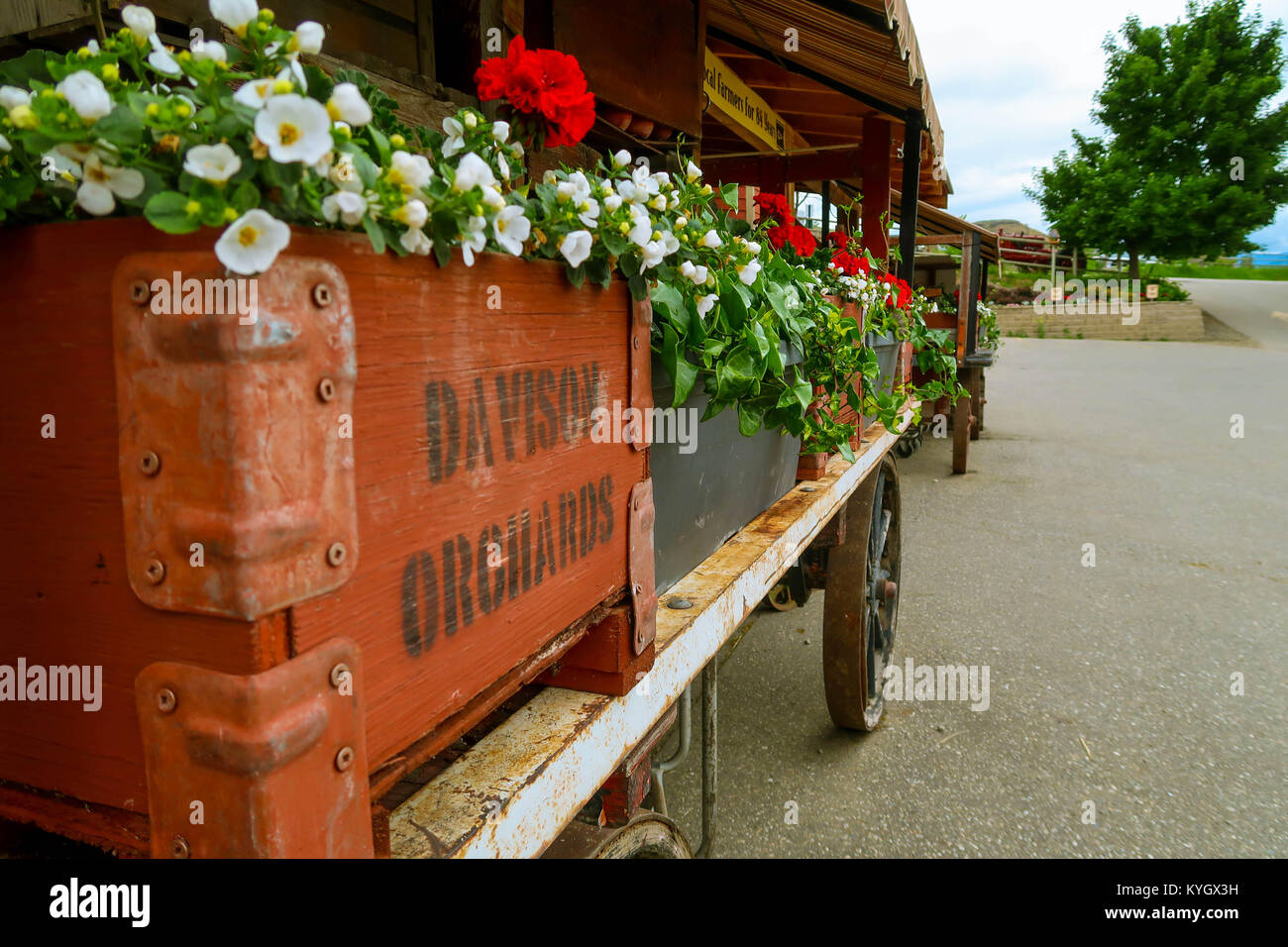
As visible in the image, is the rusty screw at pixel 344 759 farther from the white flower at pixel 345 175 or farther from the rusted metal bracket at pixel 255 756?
the white flower at pixel 345 175

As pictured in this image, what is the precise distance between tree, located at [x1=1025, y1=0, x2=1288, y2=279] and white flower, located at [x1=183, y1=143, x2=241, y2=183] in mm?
29147

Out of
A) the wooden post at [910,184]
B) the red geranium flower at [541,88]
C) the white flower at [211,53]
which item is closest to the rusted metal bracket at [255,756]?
the white flower at [211,53]

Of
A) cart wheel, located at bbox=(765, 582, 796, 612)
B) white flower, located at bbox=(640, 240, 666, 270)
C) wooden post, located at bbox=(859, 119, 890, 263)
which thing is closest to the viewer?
white flower, located at bbox=(640, 240, 666, 270)

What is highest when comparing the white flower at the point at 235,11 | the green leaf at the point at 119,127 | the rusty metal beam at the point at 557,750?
the white flower at the point at 235,11

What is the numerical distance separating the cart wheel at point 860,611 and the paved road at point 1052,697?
198mm

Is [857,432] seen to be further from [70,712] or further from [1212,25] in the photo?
[1212,25]

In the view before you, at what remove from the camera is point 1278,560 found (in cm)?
519

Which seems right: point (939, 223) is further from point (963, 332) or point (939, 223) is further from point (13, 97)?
point (13, 97)

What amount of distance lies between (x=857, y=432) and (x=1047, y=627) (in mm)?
2351

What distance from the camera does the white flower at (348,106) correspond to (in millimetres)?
560

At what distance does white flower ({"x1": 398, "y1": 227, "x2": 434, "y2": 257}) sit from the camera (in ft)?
2.00

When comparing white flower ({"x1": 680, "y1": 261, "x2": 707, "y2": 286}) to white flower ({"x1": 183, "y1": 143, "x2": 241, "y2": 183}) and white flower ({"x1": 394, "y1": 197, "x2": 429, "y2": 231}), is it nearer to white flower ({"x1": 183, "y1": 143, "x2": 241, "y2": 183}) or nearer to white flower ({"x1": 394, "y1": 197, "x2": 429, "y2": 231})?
white flower ({"x1": 394, "y1": 197, "x2": 429, "y2": 231})

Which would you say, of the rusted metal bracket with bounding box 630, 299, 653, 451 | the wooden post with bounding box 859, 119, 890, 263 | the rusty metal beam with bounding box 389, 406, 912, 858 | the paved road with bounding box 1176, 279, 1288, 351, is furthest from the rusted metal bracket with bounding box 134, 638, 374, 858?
the paved road with bounding box 1176, 279, 1288, 351

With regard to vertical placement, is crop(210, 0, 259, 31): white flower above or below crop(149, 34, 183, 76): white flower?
above
